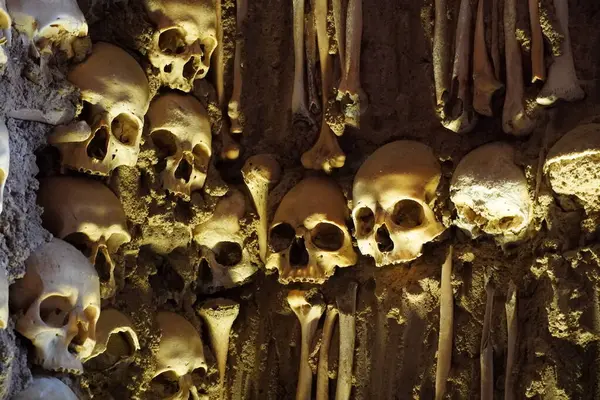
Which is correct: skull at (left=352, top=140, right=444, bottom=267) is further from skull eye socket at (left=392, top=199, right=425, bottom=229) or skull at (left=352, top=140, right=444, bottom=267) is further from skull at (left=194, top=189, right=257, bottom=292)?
skull at (left=194, top=189, right=257, bottom=292)

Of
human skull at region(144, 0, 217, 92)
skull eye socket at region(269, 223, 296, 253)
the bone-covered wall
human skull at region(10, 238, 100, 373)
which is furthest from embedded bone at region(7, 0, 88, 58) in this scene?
skull eye socket at region(269, 223, 296, 253)

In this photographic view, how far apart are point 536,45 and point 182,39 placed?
0.76 meters

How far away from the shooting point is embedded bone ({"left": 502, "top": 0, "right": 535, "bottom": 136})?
1.96m

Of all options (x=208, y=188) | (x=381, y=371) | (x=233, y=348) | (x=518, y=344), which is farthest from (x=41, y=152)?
(x=518, y=344)

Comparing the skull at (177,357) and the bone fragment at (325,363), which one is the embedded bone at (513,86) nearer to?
the bone fragment at (325,363)

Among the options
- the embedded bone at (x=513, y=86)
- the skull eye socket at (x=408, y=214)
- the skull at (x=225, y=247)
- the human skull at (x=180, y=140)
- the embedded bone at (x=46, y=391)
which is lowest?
the embedded bone at (x=46, y=391)

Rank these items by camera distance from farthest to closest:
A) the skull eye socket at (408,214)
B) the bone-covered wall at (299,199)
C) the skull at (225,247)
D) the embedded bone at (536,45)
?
1. the skull at (225,247)
2. the skull eye socket at (408,214)
3. the embedded bone at (536,45)
4. the bone-covered wall at (299,199)

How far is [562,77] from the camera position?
1921 mm

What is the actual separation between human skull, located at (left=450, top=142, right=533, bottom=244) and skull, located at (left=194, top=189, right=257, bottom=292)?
1.80 ft

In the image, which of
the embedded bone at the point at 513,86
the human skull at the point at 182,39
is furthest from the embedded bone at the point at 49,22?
the embedded bone at the point at 513,86

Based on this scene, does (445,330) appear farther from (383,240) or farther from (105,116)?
(105,116)

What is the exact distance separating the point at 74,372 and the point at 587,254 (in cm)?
98

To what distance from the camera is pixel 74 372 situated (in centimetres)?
187

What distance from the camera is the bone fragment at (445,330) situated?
203 centimetres
